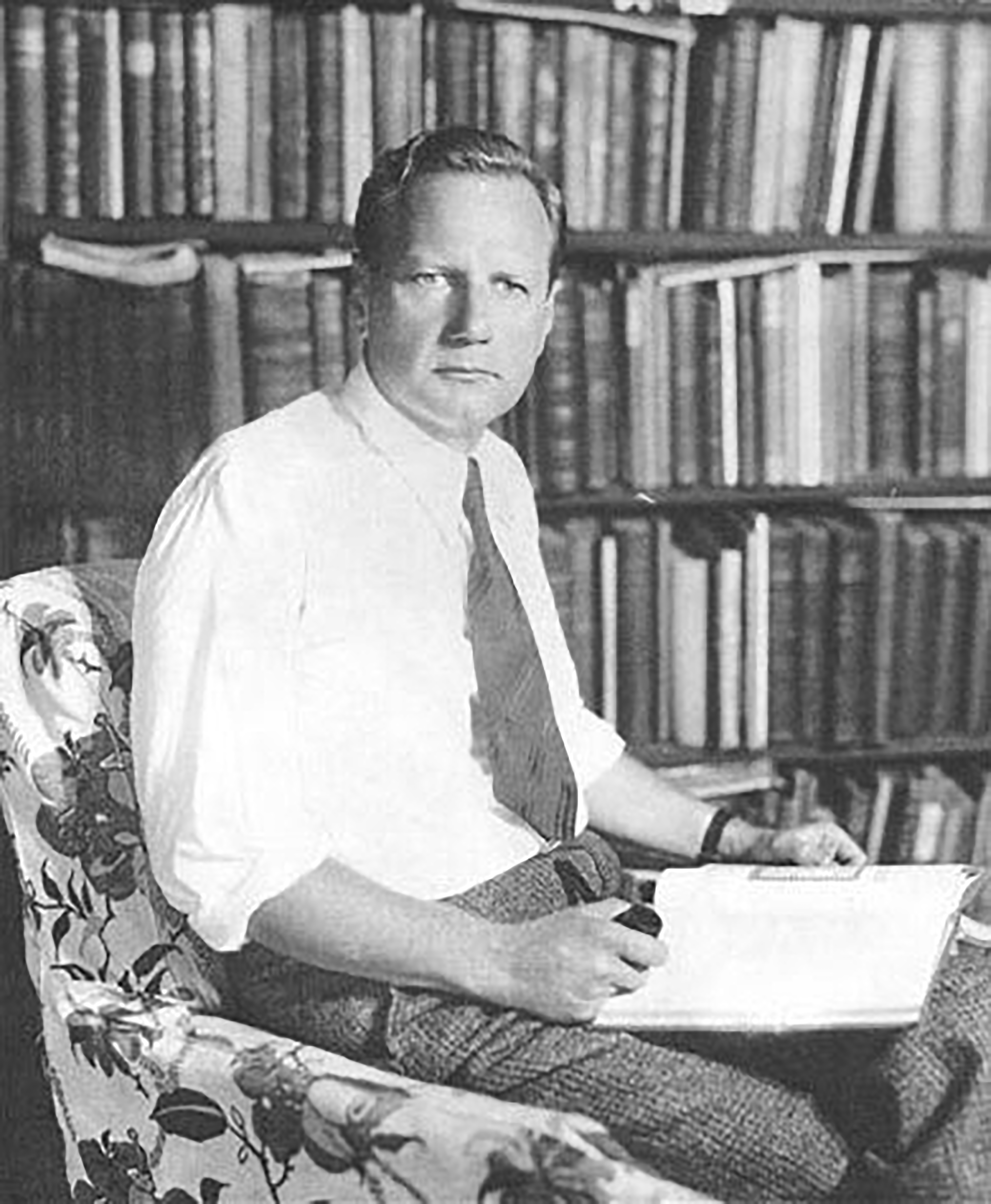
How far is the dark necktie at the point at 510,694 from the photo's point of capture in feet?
4.63

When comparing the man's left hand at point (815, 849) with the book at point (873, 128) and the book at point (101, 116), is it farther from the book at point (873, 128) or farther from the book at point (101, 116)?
the book at point (101, 116)

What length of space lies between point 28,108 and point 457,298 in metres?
0.43

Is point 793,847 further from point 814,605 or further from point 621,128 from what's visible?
point 621,128

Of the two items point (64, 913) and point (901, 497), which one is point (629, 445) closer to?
point (901, 497)

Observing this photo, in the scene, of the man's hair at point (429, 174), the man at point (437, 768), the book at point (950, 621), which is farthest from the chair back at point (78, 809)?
the book at point (950, 621)

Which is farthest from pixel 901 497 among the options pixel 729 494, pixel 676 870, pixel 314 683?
pixel 314 683

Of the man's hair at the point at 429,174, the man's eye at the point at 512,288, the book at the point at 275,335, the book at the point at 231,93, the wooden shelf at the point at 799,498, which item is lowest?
the wooden shelf at the point at 799,498

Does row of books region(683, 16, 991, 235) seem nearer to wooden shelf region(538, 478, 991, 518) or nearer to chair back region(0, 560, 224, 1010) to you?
wooden shelf region(538, 478, 991, 518)

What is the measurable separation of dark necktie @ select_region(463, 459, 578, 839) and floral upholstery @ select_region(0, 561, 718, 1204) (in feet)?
0.78

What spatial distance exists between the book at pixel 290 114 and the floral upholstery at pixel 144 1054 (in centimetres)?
34

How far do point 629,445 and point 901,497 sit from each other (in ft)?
0.82

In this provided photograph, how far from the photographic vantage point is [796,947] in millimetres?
1276

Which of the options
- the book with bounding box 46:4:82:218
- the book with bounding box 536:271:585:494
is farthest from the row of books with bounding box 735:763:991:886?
the book with bounding box 46:4:82:218

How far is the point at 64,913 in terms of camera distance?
4.48ft
